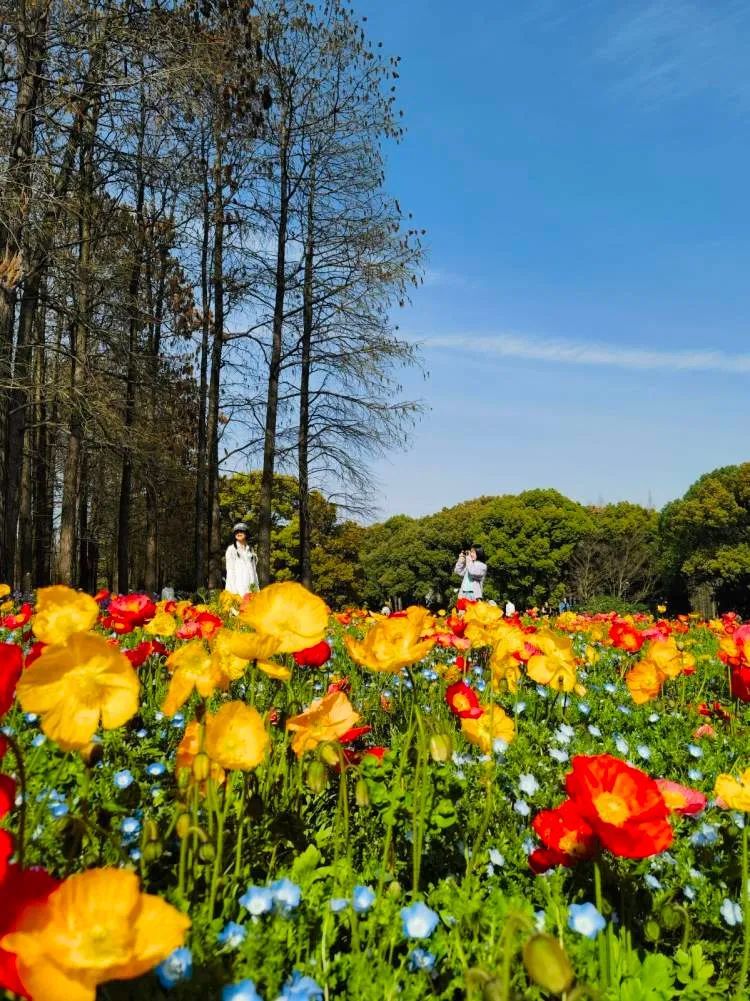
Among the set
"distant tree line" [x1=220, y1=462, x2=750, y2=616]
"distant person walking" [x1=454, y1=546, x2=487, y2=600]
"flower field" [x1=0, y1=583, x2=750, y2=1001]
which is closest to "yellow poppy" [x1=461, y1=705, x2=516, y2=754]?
"flower field" [x1=0, y1=583, x2=750, y2=1001]

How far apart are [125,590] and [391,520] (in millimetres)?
31815

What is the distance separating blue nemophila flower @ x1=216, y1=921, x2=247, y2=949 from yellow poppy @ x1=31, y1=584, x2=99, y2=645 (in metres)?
0.66

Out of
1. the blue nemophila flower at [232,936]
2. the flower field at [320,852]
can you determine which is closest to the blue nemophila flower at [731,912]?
the flower field at [320,852]

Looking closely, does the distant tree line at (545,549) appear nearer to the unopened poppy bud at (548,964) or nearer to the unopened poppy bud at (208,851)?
the unopened poppy bud at (208,851)

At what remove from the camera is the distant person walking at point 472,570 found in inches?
421

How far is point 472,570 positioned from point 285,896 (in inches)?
365

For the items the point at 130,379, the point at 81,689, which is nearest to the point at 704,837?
the point at 81,689

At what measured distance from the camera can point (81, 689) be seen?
1301 mm

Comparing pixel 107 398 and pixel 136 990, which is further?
pixel 107 398

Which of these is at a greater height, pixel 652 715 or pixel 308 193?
pixel 308 193

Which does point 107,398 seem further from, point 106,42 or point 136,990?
point 136,990

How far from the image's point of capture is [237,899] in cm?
173

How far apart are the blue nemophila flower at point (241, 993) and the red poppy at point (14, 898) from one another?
15.0 inches

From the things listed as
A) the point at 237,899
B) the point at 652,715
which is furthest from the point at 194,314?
the point at 237,899
